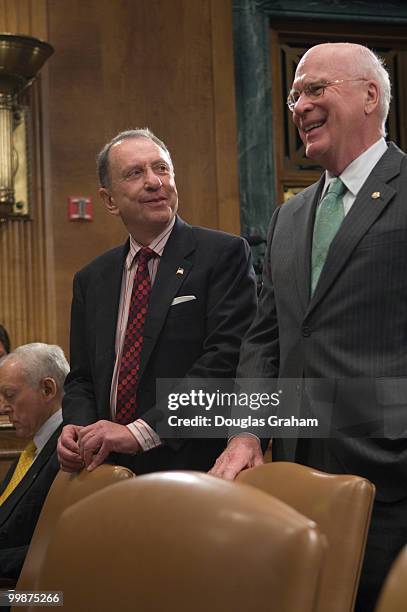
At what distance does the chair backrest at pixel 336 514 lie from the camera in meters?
1.54

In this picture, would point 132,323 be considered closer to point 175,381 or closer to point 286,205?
point 175,381

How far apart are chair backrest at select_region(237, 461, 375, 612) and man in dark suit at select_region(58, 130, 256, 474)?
3.12 ft

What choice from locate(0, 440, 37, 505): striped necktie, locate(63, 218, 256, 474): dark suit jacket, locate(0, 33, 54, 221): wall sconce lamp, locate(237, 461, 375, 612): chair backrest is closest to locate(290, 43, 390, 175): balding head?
locate(63, 218, 256, 474): dark suit jacket

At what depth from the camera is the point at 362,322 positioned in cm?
226

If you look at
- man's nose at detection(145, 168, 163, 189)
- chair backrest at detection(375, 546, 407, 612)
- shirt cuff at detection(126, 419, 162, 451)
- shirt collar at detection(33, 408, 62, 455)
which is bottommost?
shirt collar at detection(33, 408, 62, 455)

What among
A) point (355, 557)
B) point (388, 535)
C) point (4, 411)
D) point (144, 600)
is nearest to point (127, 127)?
point (4, 411)

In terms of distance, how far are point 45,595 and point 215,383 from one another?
4.92ft

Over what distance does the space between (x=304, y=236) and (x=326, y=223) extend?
62 millimetres

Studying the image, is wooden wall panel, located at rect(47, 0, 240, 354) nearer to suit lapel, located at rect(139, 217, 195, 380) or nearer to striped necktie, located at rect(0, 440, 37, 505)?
striped necktie, located at rect(0, 440, 37, 505)

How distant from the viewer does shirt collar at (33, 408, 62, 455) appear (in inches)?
134

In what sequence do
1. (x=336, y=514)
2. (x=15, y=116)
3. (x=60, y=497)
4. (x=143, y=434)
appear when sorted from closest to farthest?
1. (x=336, y=514)
2. (x=60, y=497)
3. (x=143, y=434)
4. (x=15, y=116)

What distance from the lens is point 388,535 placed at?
2180 mm

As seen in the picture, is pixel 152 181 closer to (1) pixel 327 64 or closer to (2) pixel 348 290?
(1) pixel 327 64

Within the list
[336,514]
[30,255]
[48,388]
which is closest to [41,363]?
[48,388]
